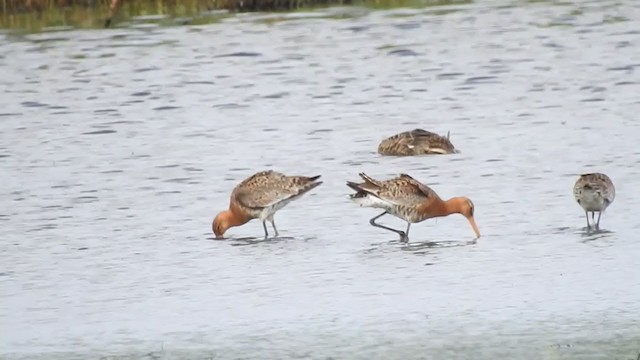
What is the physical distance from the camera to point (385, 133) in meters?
17.3

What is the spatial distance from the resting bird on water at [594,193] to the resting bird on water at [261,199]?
1932 mm

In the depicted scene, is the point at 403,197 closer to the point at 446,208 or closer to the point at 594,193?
the point at 446,208

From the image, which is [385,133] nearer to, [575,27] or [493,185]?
[493,185]

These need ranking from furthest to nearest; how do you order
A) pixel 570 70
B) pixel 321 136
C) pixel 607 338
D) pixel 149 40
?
pixel 149 40, pixel 570 70, pixel 321 136, pixel 607 338

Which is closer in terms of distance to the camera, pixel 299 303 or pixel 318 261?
pixel 299 303

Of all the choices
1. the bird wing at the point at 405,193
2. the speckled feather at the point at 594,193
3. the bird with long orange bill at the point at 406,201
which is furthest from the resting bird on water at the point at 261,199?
the speckled feather at the point at 594,193

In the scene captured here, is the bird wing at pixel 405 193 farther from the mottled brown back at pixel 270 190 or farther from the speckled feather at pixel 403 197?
the mottled brown back at pixel 270 190

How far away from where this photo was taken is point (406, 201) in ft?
40.0

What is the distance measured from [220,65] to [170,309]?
1230 cm

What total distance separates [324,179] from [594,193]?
11.5 ft

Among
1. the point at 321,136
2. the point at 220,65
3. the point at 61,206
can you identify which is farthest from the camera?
the point at 220,65

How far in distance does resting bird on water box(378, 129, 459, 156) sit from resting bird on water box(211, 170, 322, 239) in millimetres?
3053

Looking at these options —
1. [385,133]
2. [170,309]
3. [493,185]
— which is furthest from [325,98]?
[170,309]

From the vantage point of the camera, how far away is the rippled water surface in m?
9.38
